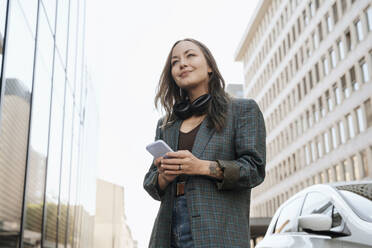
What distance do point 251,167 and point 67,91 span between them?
1121 cm

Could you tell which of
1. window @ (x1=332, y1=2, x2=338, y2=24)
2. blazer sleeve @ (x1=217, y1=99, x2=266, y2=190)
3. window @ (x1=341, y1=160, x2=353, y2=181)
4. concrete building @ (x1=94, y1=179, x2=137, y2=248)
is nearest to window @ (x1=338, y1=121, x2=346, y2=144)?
window @ (x1=341, y1=160, x2=353, y2=181)

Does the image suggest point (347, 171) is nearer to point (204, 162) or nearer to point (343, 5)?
point (343, 5)

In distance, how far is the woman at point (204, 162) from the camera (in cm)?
222

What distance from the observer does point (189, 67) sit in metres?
2.62

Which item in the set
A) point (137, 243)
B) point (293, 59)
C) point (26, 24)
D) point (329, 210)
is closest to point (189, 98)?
point (329, 210)

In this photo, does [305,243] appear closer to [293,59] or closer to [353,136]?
[353,136]

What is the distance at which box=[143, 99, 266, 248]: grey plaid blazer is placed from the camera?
2.20 m

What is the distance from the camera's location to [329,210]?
4.74 meters

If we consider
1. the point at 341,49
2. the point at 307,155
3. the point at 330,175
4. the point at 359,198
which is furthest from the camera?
the point at 307,155

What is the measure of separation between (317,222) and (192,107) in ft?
7.15

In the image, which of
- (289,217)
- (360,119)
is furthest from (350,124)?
(289,217)

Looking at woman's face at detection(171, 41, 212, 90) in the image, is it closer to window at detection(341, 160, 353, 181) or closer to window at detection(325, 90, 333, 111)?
window at detection(341, 160, 353, 181)

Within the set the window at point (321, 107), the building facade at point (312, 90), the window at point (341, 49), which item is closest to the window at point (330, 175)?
the building facade at point (312, 90)

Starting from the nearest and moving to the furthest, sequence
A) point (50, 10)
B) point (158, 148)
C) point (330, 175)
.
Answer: point (158, 148) < point (50, 10) < point (330, 175)
